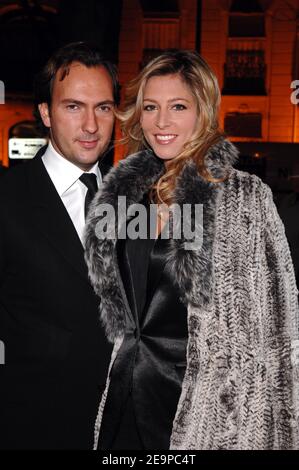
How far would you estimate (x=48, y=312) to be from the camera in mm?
2725

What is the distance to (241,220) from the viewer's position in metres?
2.75

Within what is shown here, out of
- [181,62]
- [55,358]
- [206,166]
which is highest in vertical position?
[181,62]

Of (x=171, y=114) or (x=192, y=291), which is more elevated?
(x=171, y=114)

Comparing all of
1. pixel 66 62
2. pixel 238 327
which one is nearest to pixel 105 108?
pixel 66 62

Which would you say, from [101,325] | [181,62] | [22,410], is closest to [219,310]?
[101,325]

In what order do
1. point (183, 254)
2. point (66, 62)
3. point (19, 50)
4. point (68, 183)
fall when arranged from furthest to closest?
point (19, 50)
point (66, 62)
point (68, 183)
point (183, 254)

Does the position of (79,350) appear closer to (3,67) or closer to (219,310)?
(219,310)

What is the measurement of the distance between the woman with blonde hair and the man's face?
7.6 inches

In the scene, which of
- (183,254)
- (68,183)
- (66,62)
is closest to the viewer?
(183,254)

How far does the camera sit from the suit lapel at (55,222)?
277 centimetres

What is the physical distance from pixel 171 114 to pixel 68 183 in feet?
2.05

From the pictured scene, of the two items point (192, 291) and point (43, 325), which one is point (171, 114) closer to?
point (192, 291)

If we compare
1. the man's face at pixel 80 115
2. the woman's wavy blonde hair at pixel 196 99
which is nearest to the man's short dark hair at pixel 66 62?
the man's face at pixel 80 115

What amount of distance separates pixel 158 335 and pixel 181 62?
1366 millimetres
